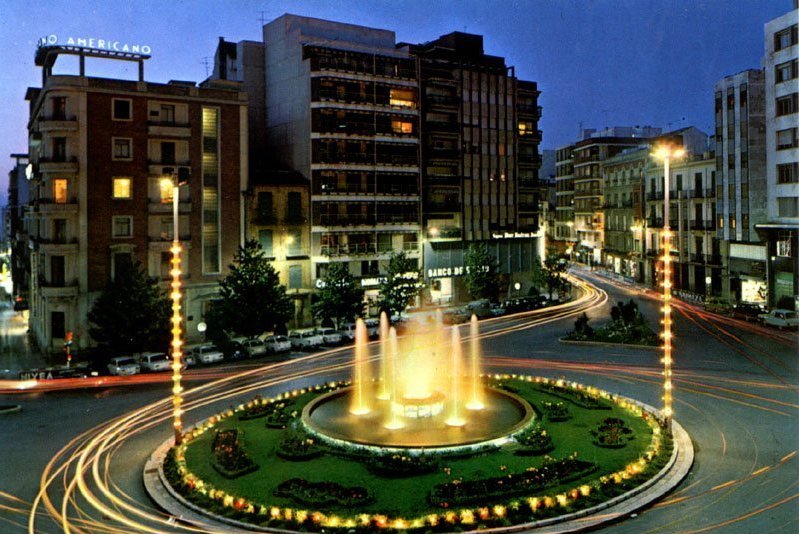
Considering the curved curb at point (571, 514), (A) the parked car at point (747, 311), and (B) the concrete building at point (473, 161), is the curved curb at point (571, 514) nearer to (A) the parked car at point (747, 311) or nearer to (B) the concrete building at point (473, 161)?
(A) the parked car at point (747, 311)

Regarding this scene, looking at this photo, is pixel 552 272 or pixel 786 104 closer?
pixel 786 104

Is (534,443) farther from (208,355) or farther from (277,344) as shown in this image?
(277,344)

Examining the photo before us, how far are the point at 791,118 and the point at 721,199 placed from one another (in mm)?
13472

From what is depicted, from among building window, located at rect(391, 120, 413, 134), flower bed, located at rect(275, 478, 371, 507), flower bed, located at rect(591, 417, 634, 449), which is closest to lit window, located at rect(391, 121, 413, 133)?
building window, located at rect(391, 120, 413, 134)

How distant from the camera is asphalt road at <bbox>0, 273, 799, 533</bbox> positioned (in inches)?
800

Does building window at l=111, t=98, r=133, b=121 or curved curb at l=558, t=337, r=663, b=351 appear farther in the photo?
building window at l=111, t=98, r=133, b=121

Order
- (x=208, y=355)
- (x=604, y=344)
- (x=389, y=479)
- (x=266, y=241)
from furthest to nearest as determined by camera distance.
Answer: (x=266, y=241)
(x=604, y=344)
(x=208, y=355)
(x=389, y=479)

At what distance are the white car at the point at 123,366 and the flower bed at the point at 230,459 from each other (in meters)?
17.9

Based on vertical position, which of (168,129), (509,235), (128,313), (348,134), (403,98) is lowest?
(128,313)

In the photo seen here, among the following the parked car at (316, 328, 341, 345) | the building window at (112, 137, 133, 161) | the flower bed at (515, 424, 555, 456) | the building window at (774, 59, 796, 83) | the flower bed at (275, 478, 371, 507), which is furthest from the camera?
the building window at (774, 59, 796, 83)

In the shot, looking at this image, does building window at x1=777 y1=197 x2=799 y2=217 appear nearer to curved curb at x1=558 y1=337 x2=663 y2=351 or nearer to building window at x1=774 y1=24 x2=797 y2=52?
building window at x1=774 y1=24 x2=797 y2=52

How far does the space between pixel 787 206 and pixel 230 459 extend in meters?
51.0

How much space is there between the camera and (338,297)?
54.6 metres

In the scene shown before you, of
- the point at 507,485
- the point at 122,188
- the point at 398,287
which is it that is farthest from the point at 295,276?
the point at 507,485
